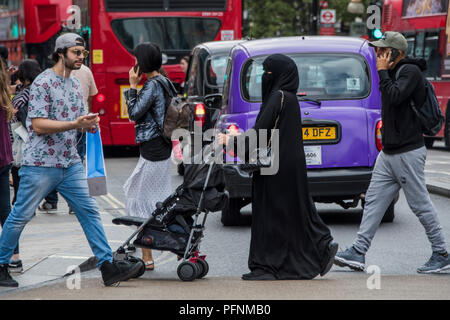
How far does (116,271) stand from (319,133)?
335 cm

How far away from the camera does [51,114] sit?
6.73 meters

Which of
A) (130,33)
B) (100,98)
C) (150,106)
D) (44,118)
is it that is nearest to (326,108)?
(150,106)

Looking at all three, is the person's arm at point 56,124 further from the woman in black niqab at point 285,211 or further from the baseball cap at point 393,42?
the baseball cap at point 393,42

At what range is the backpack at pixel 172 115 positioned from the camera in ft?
24.7

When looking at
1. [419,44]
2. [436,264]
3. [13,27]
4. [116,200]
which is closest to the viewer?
[436,264]

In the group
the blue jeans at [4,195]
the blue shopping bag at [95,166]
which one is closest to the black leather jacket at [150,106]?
the blue shopping bag at [95,166]

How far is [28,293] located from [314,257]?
6.67ft

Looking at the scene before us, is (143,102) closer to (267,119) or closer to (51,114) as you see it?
(51,114)

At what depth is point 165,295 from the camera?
636 cm

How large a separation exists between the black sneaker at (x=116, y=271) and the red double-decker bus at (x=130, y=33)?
36.9 ft

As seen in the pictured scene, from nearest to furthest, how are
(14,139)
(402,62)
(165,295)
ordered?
(165,295)
(402,62)
(14,139)

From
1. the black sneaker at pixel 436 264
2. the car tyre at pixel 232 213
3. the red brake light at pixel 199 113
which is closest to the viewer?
the black sneaker at pixel 436 264
